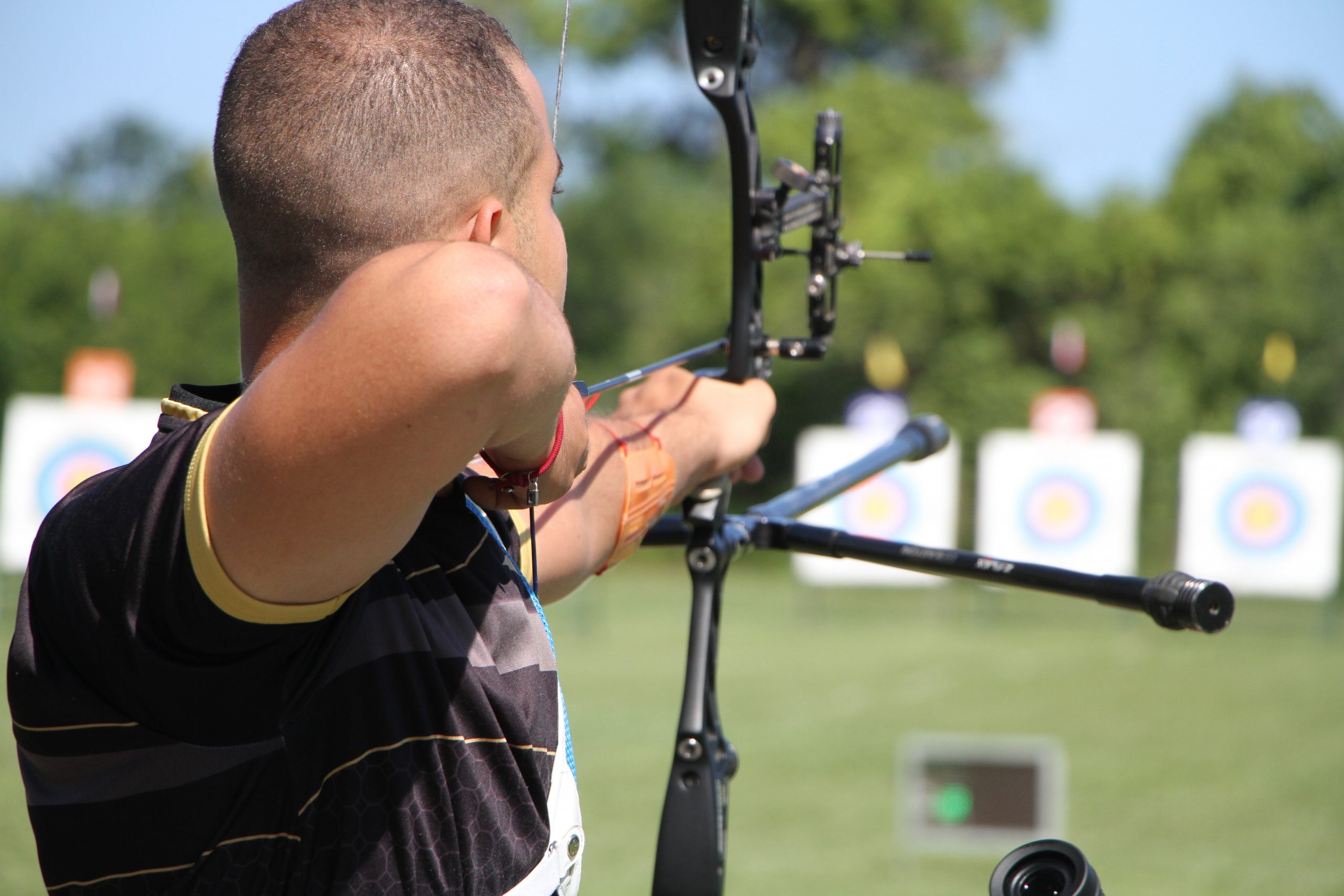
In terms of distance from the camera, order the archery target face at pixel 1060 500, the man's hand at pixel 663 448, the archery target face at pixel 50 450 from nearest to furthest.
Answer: the man's hand at pixel 663 448 < the archery target face at pixel 50 450 < the archery target face at pixel 1060 500

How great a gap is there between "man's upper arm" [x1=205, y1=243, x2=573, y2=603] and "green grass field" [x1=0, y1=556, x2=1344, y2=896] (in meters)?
2.81

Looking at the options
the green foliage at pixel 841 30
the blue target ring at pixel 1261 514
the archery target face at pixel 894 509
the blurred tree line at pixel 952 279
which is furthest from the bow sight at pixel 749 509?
the green foliage at pixel 841 30

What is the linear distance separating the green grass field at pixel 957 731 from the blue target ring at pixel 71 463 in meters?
2.68

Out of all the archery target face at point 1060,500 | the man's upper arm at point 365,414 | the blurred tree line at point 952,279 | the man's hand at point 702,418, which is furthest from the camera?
the blurred tree line at point 952,279

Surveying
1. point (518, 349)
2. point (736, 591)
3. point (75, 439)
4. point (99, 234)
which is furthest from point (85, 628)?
point (99, 234)

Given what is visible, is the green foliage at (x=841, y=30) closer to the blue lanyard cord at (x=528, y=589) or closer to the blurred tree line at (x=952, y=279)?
the blurred tree line at (x=952, y=279)

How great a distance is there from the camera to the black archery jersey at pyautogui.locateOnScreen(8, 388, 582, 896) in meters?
0.58

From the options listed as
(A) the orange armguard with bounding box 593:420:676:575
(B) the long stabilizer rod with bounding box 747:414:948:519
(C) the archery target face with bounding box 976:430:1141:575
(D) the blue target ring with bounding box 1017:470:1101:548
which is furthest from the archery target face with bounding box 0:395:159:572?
(A) the orange armguard with bounding box 593:420:676:575

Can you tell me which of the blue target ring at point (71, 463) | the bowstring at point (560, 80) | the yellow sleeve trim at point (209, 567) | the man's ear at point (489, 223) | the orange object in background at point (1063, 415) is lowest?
Answer: the blue target ring at point (71, 463)

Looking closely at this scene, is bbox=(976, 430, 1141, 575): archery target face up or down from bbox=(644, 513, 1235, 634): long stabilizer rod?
down

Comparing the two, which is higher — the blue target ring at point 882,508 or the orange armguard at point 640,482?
the orange armguard at point 640,482

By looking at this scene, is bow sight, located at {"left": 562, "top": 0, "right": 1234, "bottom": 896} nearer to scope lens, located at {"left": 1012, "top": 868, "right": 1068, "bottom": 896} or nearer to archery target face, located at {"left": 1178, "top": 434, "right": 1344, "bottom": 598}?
scope lens, located at {"left": 1012, "top": 868, "right": 1068, "bottom": 896}

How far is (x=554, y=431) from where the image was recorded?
68 cm

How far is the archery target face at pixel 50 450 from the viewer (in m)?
7.51
